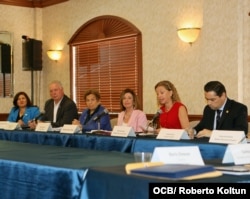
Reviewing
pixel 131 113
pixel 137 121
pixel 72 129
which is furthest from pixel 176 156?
pixel 131 113

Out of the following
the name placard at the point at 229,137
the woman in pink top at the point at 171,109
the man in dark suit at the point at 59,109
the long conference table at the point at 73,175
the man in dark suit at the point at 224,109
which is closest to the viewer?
Answer: the long conference table at the point at 73,175

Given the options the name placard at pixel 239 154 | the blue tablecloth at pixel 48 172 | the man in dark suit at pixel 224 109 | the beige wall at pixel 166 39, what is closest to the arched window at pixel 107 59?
the beige wall at pixel 166 39

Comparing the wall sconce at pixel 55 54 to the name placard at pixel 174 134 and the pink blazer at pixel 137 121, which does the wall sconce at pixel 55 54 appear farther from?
the name placard at pixel 174 134

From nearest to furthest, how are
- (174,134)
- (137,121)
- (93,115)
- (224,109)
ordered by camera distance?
(174,134) < (224,109) < (137,121) < (93,115)

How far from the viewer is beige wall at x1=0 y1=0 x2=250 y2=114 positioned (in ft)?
17.8

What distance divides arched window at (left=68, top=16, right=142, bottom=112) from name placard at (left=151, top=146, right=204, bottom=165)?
4.94m

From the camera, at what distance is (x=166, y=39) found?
6.44m

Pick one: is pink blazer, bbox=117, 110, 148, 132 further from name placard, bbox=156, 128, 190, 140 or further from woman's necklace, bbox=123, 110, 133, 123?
name placard, bbox=156, 128, 190, 140

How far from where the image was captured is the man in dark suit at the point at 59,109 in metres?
5.21

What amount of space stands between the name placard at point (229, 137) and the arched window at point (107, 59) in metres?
3.86

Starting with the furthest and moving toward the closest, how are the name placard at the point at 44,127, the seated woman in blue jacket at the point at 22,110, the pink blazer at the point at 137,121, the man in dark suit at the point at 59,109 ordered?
1. the seated woman in blue jacket at the point at 22,110
2. the man in dark suit at the point at 59,109
3. the pink blazer at the point at 137,121
4. the name placard at the point at 44,127

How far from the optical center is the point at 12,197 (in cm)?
232

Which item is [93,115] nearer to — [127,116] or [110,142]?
[127,116]

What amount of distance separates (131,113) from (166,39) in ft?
6.33
